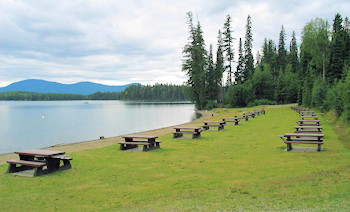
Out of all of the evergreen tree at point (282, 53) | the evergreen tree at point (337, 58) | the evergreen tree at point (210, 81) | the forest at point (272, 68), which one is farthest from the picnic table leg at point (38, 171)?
the evergreen tree at point (282, 53)

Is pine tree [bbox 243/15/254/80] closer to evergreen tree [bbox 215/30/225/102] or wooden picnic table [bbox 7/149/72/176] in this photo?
evergreen tree [bbox 215/30/225/102]

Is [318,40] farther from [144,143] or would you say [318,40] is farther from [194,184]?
[194,184]

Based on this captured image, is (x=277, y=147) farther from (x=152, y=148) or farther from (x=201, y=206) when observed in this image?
(x=201, y=206)

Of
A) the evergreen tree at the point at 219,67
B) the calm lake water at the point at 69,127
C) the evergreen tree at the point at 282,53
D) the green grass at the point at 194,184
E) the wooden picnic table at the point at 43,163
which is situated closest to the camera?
the green grass at the point at 194,184

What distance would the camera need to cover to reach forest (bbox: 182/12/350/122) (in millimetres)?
51781

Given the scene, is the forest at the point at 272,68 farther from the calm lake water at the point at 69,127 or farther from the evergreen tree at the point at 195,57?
the calm lake water at the point at 69,127

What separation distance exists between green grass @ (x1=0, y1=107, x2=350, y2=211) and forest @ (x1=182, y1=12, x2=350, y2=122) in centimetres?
3242

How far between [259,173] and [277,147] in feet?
18.4

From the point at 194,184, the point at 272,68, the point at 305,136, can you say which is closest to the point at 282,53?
the point at 272,68

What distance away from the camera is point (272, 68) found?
299 ft

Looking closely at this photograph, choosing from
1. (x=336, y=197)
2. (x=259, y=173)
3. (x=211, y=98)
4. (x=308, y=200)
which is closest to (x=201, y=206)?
(x=308, y=200)

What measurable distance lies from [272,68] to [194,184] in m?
89.0

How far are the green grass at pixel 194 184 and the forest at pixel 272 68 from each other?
32.4 metres

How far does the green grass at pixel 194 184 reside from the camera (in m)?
6.55
